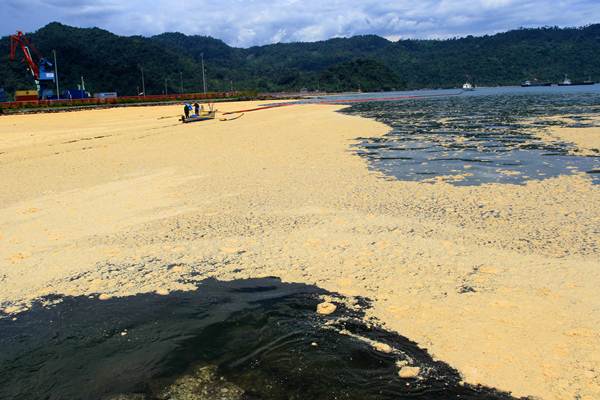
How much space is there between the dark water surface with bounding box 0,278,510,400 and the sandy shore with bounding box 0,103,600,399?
0.41 metres

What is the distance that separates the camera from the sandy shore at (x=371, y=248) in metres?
4.69

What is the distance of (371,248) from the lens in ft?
24.1

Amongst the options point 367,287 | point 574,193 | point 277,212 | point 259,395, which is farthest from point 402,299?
point 574,193

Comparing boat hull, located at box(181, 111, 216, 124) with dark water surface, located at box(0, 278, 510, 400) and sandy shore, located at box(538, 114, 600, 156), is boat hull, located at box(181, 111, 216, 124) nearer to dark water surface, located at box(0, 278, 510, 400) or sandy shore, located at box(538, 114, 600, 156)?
sandy shore, located at box(538, 114, 600, 156)

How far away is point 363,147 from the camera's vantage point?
1994 centimetres

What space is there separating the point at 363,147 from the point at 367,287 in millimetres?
14536

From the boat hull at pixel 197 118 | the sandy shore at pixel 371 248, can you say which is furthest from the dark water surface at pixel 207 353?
the boat hull at pixel 197 118

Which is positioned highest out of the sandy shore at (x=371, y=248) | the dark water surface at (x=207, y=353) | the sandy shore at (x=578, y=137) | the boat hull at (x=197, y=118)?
the boat hull at (x=197, y=118)

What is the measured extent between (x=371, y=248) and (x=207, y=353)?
3533mm

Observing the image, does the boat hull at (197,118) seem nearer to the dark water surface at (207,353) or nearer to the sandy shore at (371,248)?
the sandy shore at (371,248)

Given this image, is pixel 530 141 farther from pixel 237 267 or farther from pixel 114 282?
pixel 114 282

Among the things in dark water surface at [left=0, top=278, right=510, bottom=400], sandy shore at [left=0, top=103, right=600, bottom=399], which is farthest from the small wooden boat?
dark water surface at [left=0, top=278, right=510, bottom=400]

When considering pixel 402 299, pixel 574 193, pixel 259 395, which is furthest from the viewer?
pixel 574 193

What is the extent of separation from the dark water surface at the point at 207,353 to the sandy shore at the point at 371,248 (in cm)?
41
